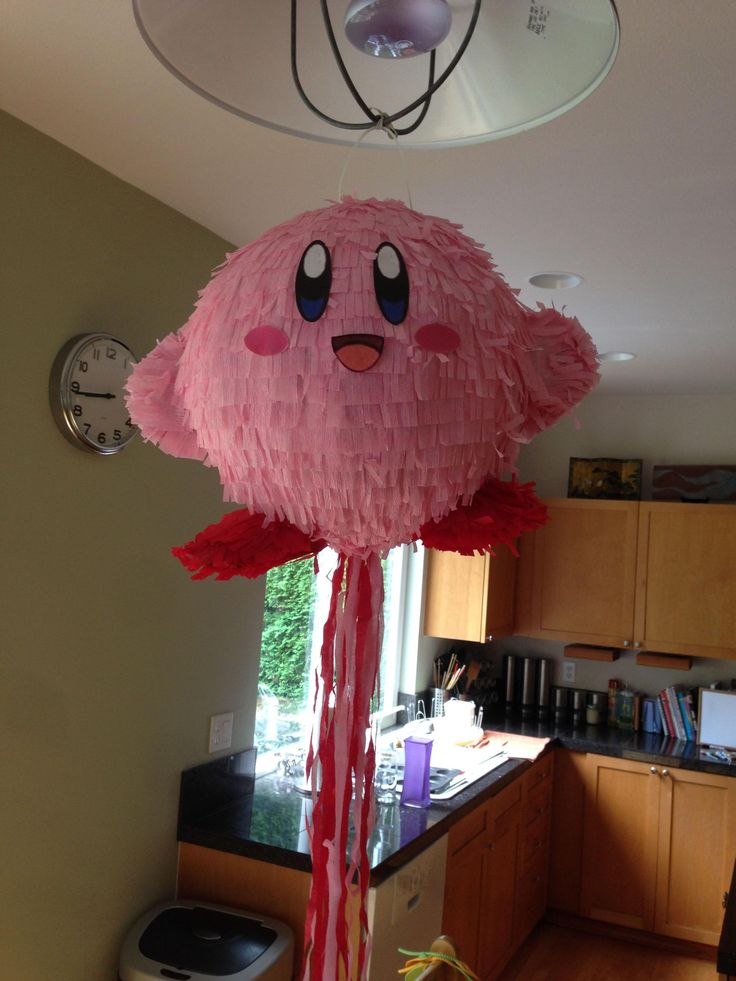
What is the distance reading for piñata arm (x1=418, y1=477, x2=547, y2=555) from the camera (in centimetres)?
72

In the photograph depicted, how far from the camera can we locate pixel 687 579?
3.79 metres

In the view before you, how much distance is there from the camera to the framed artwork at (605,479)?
4094 mm

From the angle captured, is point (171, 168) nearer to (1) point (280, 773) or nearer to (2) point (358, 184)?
(2) point (358, 184)

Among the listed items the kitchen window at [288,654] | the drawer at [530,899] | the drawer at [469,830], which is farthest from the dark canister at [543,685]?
the kitchen window at [288,654]

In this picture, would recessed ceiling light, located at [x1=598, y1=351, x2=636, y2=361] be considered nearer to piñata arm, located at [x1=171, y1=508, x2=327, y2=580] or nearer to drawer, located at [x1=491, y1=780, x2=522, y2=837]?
drawer, located at [x1=491, y1=780, x2=522, y2=837]

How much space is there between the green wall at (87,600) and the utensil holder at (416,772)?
66 centimetres

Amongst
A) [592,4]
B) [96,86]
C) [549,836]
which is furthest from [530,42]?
[549,836]

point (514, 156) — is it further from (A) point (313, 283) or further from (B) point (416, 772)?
(B) point (416, 772)

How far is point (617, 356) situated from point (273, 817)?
2.27 meters

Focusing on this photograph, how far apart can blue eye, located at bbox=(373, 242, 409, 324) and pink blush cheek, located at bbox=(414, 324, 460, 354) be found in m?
0.02

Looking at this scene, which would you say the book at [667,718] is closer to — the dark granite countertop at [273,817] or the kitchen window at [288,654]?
the dark granite countertop at [273,817]

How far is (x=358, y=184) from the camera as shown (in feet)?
6.44

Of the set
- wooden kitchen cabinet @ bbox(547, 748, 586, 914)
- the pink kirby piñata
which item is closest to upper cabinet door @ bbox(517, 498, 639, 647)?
wooden kitchen cabinet @ bbox(547, 748, 586, 914)

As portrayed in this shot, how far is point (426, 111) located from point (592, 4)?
6.6 inches
